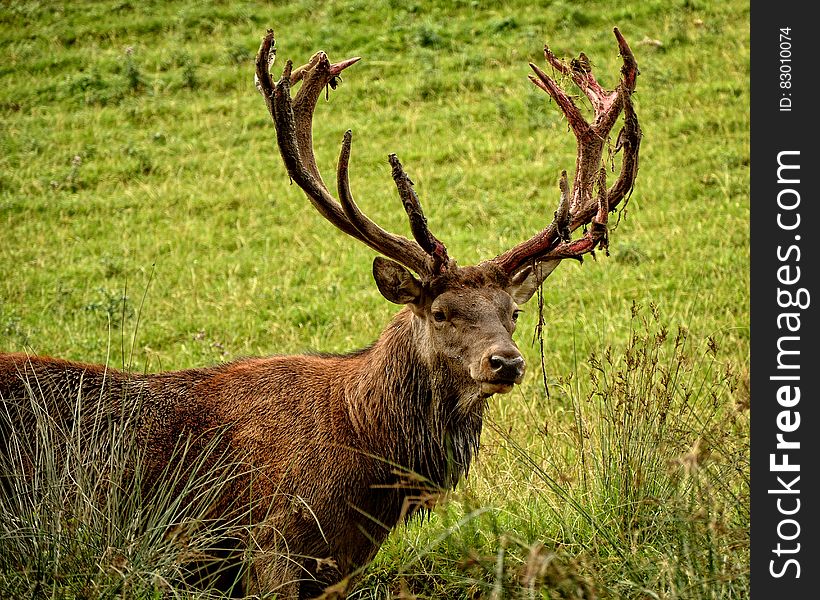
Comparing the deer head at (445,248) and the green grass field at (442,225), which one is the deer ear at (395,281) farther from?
the green grass field at (442,225)

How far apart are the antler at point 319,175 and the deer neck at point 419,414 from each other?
1.14 ft

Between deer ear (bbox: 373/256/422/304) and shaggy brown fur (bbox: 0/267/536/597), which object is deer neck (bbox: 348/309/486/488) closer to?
shaggy brown fur (bbox: 0/267/536/597)

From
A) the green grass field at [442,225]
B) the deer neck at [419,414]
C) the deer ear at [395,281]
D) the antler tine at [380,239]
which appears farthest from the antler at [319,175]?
the green grass field at [442,225]

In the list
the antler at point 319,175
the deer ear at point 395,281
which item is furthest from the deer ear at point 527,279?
Result: the deer ear at point 395,281

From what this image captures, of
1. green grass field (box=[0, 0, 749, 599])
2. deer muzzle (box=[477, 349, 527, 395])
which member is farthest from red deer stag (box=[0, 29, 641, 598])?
green grass field (box=[0, 0, 749, 599])

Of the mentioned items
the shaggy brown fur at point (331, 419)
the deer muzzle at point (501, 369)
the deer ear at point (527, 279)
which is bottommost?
the shaggy brown fur at point (331, 419)

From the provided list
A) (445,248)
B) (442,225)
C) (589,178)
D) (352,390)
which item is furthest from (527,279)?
(442,225)

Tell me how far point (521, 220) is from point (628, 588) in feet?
27.0

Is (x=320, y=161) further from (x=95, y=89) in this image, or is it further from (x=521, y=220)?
(x=95, y=89)

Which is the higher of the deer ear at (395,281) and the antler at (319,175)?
the antler at (319,175)

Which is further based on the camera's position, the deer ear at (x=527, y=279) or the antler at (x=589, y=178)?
the deer ear at (x=527, y=279)

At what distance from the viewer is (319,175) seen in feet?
17.7

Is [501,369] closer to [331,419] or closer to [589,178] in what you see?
[331,419]

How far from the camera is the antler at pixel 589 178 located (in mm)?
5355
